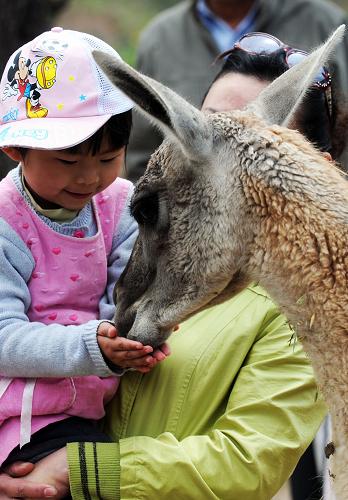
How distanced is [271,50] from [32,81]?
3.75ft

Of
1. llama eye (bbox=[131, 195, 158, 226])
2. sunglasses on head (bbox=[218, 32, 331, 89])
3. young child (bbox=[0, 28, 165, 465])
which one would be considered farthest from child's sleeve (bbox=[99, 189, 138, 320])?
sunglasses on head (bbox=[218, 32, 331, 89])

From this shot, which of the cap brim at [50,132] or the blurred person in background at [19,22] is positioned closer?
the cap brim at [50,132]

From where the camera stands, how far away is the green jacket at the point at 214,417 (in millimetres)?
3367

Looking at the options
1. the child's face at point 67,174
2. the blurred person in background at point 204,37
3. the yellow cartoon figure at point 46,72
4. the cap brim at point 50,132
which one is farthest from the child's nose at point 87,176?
the blurred person in background at point 204,37

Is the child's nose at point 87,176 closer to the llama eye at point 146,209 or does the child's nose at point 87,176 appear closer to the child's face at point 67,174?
the child's face at point 67,174

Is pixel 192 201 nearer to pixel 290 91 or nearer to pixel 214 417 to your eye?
pixel 290 91

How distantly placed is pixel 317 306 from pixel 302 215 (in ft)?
0.82

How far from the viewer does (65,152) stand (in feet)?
11.7

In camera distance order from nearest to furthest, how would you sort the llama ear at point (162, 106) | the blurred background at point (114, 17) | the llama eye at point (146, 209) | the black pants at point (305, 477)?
1. the llama ear at point (162, 106)
2. the llama eye at point (146, 209)
3. the black pants at point (305, 477)
4. the blurred background at point (114, 17)

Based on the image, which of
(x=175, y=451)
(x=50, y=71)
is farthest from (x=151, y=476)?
(x=50, y=71)

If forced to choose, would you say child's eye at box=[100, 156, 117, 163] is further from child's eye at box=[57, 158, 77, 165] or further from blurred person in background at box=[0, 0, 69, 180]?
blurred person in background at box=[0, 0, 69, 180]

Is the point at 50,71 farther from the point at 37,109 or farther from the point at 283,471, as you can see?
the point at 283,471

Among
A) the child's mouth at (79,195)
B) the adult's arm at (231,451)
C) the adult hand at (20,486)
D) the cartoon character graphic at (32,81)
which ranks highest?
the cartoon character graphic at (32,81)

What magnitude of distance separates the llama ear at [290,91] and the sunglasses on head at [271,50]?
45 cm
